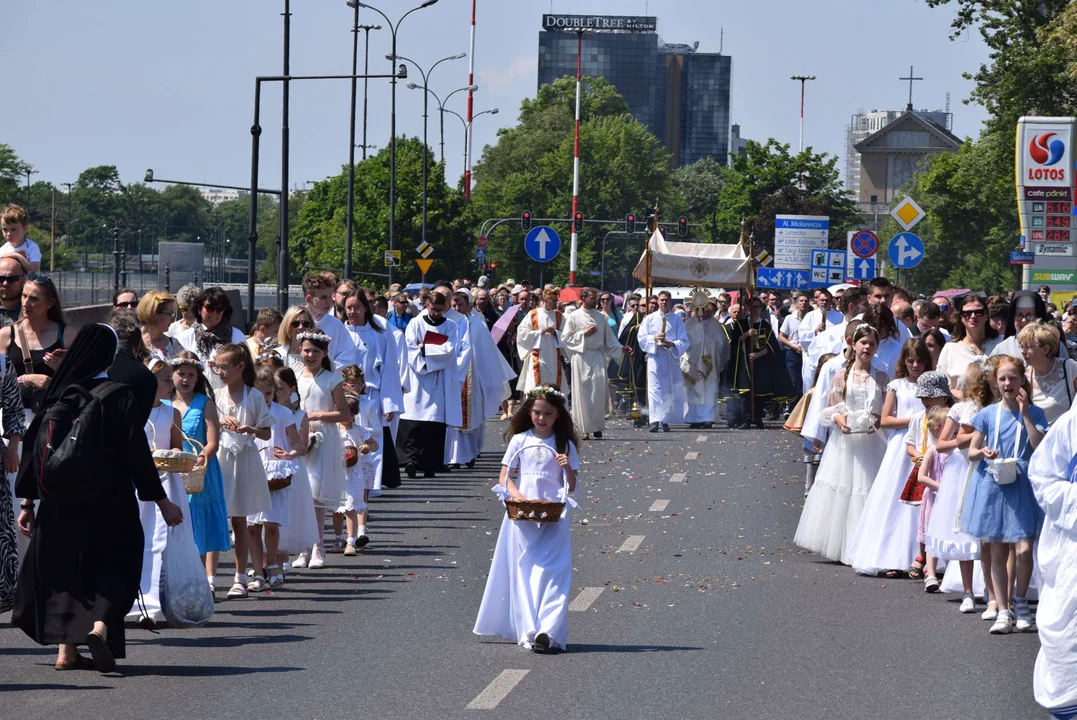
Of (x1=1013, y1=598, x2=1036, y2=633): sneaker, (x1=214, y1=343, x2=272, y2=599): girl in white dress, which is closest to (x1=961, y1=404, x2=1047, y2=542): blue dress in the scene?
(x1=1013, y1=598, x2=1036, y2=633): sneaker

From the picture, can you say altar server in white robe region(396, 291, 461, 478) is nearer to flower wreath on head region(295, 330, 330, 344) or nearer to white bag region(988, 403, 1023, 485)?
flower wreath on head region(295, 330, 330, 344)

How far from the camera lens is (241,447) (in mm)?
11062

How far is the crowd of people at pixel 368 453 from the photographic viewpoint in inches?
328

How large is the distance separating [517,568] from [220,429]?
2.48 metres

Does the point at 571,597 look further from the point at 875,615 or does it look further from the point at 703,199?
the point at 703,199

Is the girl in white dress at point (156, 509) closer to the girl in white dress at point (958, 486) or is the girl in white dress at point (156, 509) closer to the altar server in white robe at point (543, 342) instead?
the girl in white dress at point (958, 486)

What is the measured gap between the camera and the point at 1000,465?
10.0 m

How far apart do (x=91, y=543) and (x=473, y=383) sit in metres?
12.6

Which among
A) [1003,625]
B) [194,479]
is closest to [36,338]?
[194,479]

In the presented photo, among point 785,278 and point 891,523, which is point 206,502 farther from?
point 785,278

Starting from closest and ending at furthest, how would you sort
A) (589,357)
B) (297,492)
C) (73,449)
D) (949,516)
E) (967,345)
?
(73,449)
(949,516)
(297,492)
(967,345)
(589,357)

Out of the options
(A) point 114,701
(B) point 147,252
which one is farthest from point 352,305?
(B) point 147,252

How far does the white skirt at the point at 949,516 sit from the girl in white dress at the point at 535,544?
259 centimetres

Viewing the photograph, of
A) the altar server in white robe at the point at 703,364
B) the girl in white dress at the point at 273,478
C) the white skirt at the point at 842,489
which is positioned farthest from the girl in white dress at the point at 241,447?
the altar server in white robe at the point at 703,364
